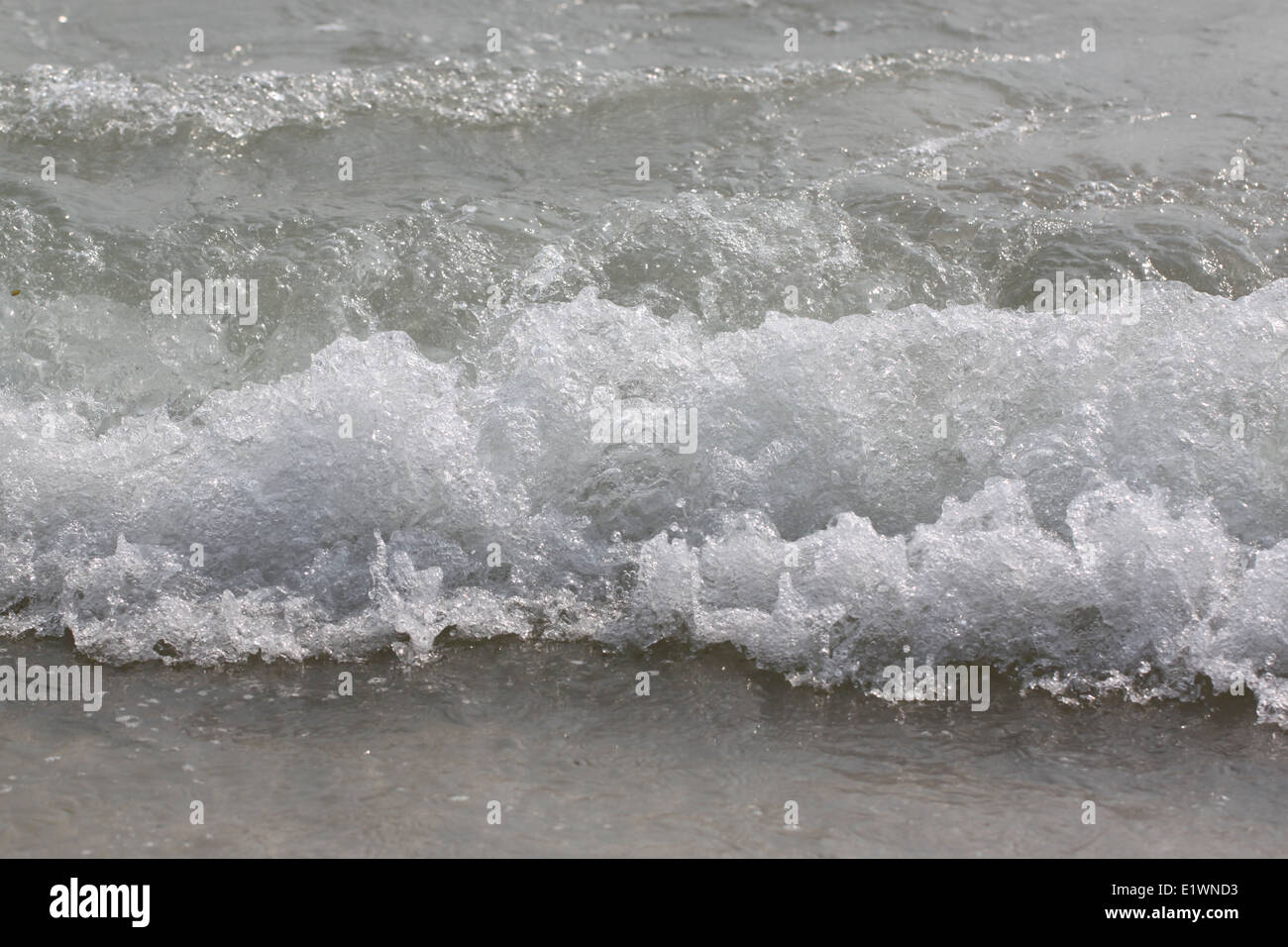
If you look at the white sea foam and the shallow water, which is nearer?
the shallow water

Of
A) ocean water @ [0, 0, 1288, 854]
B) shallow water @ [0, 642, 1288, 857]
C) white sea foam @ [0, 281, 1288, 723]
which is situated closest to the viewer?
shallow water @ [0, 642, 1288, 857]

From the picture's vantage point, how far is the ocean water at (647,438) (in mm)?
2916

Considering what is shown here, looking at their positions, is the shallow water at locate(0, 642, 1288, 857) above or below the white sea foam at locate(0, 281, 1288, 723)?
below

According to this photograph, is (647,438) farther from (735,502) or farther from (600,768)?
(600,768)

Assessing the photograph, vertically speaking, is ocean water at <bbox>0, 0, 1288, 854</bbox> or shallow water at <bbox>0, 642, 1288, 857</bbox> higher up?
ocean water at <bbox>0, 0, 1288, 854</bbox>

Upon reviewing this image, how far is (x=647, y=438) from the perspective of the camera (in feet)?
12.5

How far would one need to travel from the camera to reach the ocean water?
9.57 ft

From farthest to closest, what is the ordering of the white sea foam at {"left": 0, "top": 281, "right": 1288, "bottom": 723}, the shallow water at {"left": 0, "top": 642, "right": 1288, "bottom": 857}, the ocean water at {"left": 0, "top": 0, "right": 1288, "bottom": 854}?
the white sea foam at {"left": 0, "top": 281, "right": 1288, "bottom": 723}, the ocean water at {"left": 0, "top": 0, "right": 1288, "bottom": 854}, the shallow water at {"left": 0, "top": 642, "right": 1288, "bottom": 857}

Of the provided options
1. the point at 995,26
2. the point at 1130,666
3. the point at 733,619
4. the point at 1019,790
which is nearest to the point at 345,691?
the point at 733,619

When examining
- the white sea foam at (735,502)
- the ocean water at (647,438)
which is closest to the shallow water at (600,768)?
the ocean water at (647,438)

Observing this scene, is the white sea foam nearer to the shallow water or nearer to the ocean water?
the ocean water

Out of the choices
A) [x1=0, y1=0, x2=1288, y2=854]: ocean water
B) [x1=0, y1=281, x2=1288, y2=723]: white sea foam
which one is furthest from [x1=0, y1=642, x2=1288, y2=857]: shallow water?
[x1=0, y1=281, x2=1288, y2=723]: white sea foam

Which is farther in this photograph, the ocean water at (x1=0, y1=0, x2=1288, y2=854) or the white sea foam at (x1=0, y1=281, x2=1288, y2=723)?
the white sea foam at (x1=0, y1=281, x2=1288, y2=723)

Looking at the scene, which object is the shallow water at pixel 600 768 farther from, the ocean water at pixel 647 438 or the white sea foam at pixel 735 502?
the white sea foam at pixel 735 502
